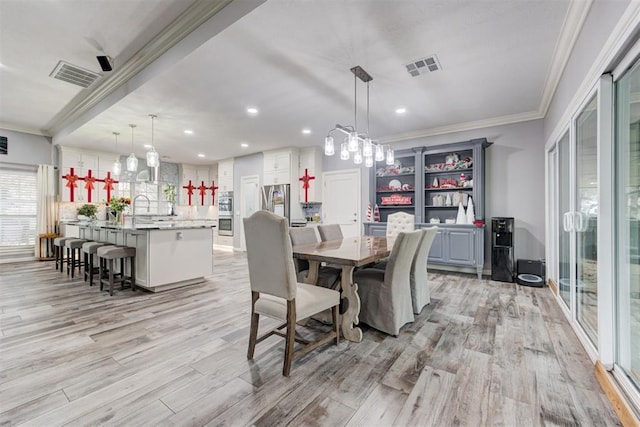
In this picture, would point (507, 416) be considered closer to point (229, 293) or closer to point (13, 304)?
point (229, 293)

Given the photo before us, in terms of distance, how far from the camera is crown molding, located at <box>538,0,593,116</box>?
7.02ft

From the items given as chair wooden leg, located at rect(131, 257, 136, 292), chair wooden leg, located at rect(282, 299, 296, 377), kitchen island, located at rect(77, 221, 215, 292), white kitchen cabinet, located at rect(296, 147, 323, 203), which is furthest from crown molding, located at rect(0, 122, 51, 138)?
chair wooden leg, located at rect(282, 299, 296, 377)

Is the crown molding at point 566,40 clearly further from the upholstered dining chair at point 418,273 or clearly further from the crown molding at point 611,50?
the upholstered dining chair at point 418,273

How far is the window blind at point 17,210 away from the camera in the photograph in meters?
5.80

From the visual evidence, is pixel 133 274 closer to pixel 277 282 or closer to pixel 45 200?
pixel 277 282

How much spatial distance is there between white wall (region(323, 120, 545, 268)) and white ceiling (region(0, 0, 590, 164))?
0.83 ft

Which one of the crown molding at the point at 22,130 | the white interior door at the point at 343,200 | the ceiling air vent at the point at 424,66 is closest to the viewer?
the ceiling air vent at the point at 424,66

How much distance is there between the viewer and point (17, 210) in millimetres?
5957

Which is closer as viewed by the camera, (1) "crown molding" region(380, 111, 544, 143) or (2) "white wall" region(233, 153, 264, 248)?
(1) "crown molding" region(380, 111, 544, 143)

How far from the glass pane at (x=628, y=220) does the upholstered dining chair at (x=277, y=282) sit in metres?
1.79

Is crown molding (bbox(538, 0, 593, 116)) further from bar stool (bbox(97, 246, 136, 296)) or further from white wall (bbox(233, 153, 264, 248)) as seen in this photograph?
white wall (bbox(233, 153, 264, 248))

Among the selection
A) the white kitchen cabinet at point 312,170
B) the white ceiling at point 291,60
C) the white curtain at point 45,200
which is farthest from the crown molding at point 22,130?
the white kitchen cabinet at point 312,170

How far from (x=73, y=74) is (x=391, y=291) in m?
4.52

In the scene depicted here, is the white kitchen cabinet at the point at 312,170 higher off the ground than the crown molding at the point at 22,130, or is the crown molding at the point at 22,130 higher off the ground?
the crown molding at the point at 22,130
